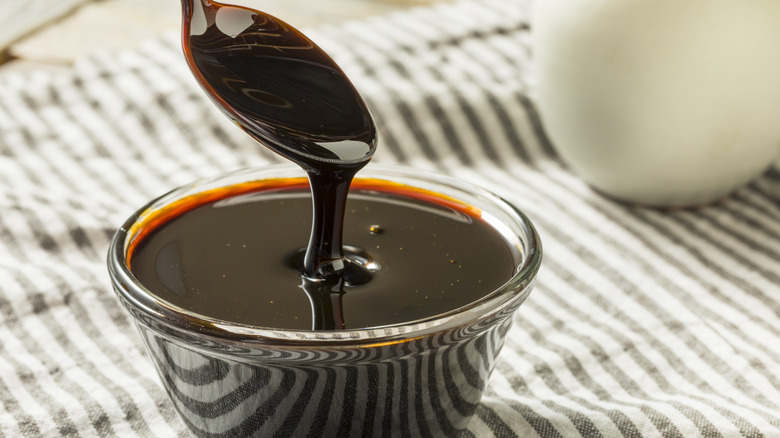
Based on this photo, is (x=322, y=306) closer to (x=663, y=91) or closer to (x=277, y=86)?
(x=277, y=86)

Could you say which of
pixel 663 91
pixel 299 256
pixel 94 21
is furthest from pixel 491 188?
pixel 94 21

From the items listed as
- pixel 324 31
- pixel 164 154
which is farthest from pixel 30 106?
pixel 324 31

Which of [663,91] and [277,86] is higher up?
[277,86]

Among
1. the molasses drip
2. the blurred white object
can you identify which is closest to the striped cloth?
the blurred white object

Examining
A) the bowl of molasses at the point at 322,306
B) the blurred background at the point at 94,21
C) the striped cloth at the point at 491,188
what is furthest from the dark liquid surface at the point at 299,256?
the blurred background at the point at 94,21

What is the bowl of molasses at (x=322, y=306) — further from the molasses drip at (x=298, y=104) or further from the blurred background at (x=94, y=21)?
the blurred background at (x=94, y=21)

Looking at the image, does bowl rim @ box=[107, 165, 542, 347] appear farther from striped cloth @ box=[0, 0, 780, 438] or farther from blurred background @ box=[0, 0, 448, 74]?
blurred background @ box=[0, 0, 448, 74]

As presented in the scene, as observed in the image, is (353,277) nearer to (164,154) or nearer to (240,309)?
(240,309)
